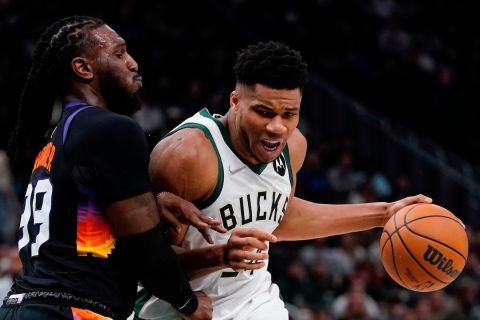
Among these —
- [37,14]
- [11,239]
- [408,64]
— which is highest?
[37,14]

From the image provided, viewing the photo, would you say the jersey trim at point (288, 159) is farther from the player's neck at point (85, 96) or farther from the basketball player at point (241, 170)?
the player's neck at point (85, 96)

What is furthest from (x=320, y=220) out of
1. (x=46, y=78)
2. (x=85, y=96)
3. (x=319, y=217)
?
(x=46, y=78)

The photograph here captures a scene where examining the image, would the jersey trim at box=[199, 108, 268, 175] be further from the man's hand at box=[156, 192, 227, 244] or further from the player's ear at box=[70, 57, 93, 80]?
the player's ear at box=[70, 57, 93, 80]

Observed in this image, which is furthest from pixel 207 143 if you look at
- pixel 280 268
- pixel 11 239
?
pixel 280 268

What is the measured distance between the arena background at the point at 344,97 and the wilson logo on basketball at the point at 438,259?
Answer: 502 centimetres

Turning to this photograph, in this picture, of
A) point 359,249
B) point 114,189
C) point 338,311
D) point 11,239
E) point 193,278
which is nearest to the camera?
point 114,189

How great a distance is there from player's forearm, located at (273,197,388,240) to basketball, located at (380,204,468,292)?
395 millimetres

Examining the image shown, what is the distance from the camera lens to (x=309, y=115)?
45.1 ft

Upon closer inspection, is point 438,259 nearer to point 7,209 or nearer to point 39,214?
point 39,214

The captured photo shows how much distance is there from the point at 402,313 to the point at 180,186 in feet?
21.9

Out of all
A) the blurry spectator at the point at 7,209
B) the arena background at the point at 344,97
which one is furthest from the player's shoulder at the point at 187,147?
the arena background at the point at 344,97

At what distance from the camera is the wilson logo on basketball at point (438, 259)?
4.29m

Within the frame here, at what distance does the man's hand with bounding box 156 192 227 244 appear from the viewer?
3840mm

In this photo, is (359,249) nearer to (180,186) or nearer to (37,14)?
(37,14)
